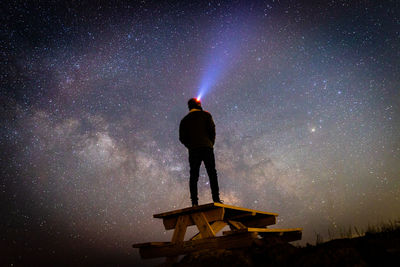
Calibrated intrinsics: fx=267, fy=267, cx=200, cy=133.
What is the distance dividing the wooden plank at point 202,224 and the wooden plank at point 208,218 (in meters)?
0.08

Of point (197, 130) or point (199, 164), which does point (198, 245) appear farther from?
point (197, 130)

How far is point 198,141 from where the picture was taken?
557 centimetres

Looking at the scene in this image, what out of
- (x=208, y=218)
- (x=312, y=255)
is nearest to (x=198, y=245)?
(x=208, y=218)

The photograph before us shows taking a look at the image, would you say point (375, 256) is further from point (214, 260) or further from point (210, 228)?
point (210, 228)

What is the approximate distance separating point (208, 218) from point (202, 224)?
0.14 m

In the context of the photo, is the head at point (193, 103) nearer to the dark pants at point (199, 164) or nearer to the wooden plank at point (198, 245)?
the dark pants at point (199, 164)

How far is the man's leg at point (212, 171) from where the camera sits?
5.32 meters

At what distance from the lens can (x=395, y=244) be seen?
10.3 feet

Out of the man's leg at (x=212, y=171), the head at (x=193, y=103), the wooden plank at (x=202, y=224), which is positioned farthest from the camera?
the head at (x=193, y=103)

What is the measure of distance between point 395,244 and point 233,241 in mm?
2012

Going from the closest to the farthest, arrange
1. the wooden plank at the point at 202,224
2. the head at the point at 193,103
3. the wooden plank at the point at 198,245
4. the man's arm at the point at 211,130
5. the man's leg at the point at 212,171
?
the wooden plank at the point at 198,245, the wooden plank at the point at 202,224, the man's leg at the point at 212,171, the man's arm at the point at 211,130, the head at the point at 193,103

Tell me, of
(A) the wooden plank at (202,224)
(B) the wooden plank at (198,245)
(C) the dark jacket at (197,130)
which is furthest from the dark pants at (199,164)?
(B) the wooden plank at (198,245)

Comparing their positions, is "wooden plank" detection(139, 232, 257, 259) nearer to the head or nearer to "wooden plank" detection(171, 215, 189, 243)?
"wooden plank" detection(171, 215, 189, 243)

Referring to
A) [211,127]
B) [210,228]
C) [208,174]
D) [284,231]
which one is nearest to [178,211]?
[210,228]
